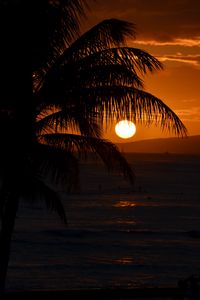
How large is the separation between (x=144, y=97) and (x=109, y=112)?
2.54 ft

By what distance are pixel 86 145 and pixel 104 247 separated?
25.9 meters

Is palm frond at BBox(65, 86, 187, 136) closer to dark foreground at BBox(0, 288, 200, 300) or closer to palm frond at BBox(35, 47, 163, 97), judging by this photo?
palm frond at BBox(35, 47, 163, 97)

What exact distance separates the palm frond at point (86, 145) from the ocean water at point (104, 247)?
702 mm

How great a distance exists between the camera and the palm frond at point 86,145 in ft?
43.0

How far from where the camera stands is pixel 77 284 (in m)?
26.7

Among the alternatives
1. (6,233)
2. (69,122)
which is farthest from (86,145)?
(6,233)

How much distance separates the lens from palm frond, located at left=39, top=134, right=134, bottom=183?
43.0 feet

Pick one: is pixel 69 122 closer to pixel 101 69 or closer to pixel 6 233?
pixel 101 69

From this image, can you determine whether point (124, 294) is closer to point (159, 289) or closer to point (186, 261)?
point (159, 289)

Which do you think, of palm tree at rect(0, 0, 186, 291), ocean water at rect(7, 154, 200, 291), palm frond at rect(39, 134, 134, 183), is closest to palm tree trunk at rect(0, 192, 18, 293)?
palm tree at rect(0, 0, 186, 291)

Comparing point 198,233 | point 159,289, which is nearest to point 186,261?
point 198,233

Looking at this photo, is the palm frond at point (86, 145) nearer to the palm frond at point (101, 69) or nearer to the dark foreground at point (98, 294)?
the palm frond at point (101, 69)

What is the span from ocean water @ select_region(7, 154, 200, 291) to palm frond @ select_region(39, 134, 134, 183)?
70 centimetres

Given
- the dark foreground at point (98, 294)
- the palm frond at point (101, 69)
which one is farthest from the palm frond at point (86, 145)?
the dark foreground at point (98, 294)
